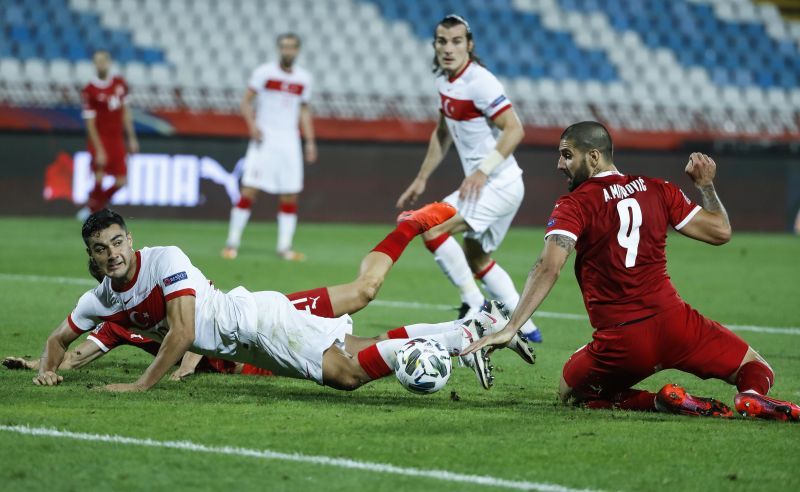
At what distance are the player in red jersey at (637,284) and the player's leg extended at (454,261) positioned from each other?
8.42ft

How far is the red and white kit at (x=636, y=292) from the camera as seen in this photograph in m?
5.13

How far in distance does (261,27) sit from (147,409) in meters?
15.7

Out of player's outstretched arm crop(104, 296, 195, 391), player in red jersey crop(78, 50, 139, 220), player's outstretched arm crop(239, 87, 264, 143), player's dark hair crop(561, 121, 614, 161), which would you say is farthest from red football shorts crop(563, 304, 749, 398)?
player in red jersey crop(78, 50, 139, 220)

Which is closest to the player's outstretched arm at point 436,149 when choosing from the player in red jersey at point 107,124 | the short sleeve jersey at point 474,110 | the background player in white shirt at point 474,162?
the background player in white shirt at point 474,162

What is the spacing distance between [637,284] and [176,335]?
2078 mm

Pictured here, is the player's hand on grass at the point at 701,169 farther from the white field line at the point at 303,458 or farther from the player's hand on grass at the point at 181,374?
the player's hand on grass at the point at 181,374

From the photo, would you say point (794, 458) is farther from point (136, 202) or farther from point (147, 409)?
point (136, 202)

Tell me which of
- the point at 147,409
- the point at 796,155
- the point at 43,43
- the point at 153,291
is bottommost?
the point at 147,409

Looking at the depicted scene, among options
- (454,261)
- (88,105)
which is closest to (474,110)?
(454,261)

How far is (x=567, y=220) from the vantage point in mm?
4992

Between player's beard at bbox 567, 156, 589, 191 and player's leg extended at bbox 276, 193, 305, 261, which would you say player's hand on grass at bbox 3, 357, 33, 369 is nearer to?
player's beard at bbox 567, 156, 589, 191

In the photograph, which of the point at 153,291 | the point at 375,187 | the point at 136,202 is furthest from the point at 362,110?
the point at 153,291

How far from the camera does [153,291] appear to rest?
5.30m

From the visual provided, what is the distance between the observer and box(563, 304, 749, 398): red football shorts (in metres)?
5.18
